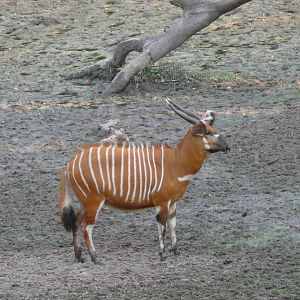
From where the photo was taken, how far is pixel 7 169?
32.8 ft

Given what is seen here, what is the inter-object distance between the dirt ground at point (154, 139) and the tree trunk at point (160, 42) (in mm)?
222

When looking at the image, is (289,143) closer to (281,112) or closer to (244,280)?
(281,112)

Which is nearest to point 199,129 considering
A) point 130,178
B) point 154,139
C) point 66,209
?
point 130,178

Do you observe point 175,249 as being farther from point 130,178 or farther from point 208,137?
point 208,137

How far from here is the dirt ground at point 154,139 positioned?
23.9 feet

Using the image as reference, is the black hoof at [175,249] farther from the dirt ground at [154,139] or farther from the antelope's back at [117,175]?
the antelope's back at [117,175]

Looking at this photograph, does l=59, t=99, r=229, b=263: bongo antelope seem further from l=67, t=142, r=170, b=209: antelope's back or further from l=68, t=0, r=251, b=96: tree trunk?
l=68, t=0, r=251, b=96: tree trunk

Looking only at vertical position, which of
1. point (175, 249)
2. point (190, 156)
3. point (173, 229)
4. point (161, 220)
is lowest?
point (175, 249)

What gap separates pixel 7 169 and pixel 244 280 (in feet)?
11.9

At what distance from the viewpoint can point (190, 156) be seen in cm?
759

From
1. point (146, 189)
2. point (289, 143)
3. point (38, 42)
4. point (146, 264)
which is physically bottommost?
point (38, 42)

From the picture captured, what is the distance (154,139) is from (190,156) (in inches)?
123

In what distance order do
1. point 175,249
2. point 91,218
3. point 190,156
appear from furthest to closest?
point 175,249 < point 190,156 < point 91,218

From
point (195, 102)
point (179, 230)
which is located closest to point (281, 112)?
point (195, 102)
